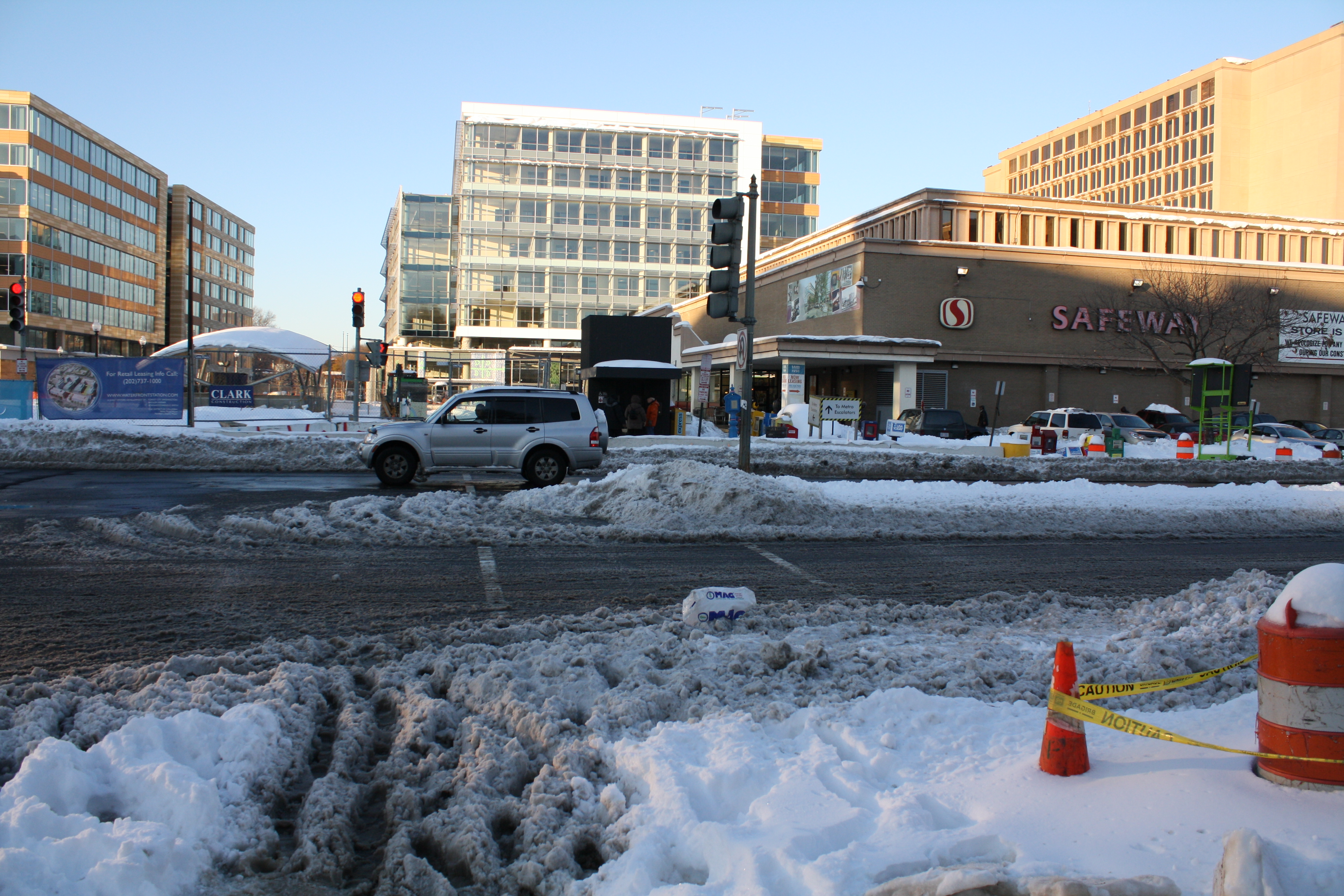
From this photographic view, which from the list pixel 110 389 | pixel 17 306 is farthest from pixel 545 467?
pixel 17 306

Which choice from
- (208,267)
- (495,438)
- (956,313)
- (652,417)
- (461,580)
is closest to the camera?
(461,580)

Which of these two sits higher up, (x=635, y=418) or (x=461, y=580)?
(x=635, y=418)

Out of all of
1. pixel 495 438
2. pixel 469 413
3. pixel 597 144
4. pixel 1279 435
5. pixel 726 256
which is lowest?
pixel 495 438

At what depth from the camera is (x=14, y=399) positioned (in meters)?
26.6

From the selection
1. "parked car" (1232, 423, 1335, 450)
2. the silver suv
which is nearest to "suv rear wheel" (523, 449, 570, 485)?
the silver suv

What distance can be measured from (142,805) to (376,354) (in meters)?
27.9

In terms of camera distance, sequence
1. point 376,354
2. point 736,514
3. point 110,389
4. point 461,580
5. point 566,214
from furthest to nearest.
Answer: point 566,214 → point 376,354 → point 110,389 → point 736,514 → point 461,580

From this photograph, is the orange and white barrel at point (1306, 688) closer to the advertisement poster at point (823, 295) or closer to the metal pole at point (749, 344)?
the metal pole at point (749, 344)

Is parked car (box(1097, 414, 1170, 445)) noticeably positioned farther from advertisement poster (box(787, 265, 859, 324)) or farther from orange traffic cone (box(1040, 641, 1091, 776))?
orange traffic cone (box(1040, 641, 1091, 776))

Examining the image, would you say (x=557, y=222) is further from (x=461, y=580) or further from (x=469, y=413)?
(x=461, y=580)

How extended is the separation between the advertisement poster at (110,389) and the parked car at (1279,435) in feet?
118

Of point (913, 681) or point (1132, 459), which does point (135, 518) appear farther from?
point (1132, 459)

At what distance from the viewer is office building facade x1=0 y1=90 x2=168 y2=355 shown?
222 ft

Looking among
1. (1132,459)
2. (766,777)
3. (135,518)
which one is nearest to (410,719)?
(766,777)
